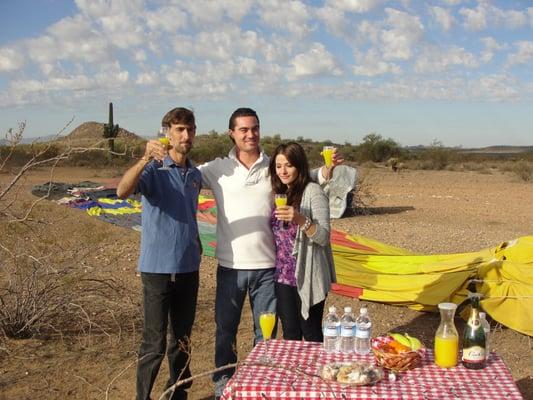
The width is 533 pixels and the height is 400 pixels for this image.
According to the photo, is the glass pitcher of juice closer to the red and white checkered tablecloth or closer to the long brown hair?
the red and white checkered tablecloth

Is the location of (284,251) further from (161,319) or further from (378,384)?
(378,384)

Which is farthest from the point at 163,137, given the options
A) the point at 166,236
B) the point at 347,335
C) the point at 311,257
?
the point at 347,335

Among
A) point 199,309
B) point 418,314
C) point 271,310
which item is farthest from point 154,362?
point 418,314

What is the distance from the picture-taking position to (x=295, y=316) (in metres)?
3.73

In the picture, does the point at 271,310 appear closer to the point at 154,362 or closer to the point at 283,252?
the point at 283,252

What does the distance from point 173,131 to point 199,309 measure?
→ 2.90 metres

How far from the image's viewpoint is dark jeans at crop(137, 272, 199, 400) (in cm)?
352

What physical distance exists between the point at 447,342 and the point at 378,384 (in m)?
0.41

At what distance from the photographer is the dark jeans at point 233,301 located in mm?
3701

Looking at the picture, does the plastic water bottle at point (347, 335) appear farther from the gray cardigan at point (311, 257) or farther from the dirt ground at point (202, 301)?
the dirt ground at point (202, 301)

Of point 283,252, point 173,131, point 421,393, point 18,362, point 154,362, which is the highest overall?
point 173,131

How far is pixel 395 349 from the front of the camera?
3.02 m

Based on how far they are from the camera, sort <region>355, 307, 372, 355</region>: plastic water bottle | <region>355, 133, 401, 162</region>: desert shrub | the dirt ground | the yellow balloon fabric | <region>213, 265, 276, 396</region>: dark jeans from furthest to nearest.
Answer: <region>355, 133, 401, 162</region>: desert shrub, the yellow balloon fabric, the dirt ground, <region>213, 265, 276, 396</region>: dark jeans, <region>355, 307, 372, 355</region>: plastic water bottle

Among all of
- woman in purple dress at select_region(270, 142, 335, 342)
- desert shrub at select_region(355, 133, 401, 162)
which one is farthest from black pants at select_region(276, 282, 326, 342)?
desert shrub at select_region(355, 133, 401, 162)
